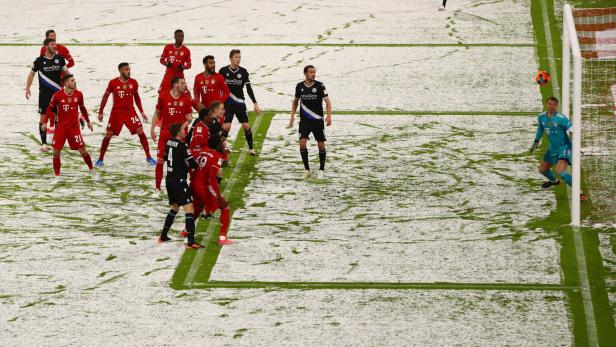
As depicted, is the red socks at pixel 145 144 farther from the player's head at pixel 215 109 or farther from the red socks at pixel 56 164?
the player's head at pixel 215 109

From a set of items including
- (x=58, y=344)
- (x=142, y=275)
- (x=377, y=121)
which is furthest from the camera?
(x=377, y=121)

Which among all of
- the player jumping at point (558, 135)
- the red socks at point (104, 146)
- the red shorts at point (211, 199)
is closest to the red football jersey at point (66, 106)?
the red socks at point (104, 146)

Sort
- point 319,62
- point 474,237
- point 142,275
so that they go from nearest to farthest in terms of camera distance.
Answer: point 142,275
point 474,237
point 319,62

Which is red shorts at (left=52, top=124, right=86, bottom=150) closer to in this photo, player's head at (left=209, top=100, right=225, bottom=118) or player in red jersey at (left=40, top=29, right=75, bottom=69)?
player in red jersey at (left=40, top=29, right=75, bottom=69)

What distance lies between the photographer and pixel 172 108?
1944 cm

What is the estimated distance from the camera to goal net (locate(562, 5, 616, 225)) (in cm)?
1781

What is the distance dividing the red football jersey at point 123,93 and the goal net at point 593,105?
7.66m

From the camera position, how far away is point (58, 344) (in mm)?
13711

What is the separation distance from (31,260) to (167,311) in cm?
304

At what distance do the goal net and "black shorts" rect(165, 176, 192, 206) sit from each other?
598 centimetres

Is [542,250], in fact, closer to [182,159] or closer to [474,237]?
[474,237]

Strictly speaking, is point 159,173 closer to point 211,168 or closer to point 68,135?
point 68,135

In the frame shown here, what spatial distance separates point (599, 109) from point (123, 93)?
1058 cm

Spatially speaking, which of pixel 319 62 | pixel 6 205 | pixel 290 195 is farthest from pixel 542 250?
pixel 319 62
